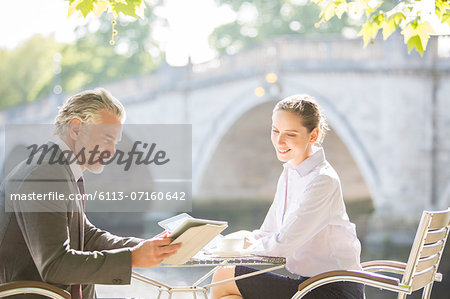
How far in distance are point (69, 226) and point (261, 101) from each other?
1213 cm

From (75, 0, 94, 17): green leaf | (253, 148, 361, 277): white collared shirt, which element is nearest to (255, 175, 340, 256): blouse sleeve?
(253, 148, 361, 277): white collared shirt

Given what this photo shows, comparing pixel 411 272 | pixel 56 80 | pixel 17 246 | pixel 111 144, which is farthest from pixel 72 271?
pixel 56 80

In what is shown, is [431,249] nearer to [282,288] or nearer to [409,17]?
[282,288]

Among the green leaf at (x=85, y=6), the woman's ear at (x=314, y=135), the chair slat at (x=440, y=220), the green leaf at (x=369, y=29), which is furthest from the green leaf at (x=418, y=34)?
the green leaf at (x=85, y=6)

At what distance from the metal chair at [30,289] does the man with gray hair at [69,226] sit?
0.02m

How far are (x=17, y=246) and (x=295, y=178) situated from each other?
884 millimetres

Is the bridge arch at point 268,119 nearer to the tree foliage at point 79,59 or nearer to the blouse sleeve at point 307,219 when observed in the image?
the tree foliage at point 79,59

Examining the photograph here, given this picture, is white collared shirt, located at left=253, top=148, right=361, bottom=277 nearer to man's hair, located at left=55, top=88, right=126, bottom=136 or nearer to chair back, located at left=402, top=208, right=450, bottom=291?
chair back, located at left=402, top=208, right=450, bottom=291

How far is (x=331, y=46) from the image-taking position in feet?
39.4

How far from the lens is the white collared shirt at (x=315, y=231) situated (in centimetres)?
200

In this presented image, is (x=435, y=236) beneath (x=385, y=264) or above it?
above

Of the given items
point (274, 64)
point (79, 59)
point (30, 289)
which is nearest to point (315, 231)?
point (30, 289)

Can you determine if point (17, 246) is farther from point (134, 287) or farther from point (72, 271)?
point (134, 287)

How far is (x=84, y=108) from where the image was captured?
1.90 metres
